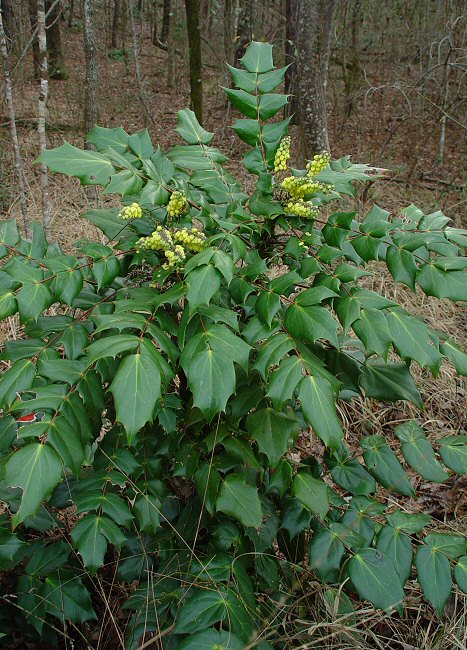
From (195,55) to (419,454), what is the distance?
7.83 m

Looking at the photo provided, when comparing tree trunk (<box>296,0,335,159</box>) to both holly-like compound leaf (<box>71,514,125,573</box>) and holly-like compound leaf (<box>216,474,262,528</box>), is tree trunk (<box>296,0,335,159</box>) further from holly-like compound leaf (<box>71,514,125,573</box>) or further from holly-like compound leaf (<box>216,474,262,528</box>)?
holly-like compound leaf (<box>71,514,125,573</box>)

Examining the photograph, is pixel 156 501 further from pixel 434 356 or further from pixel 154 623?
pixel 434 356

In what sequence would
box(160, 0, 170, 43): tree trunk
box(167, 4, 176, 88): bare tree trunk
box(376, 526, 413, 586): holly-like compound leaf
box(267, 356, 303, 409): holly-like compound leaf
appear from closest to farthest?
box(267, 356, 303, 409): holly-like compound leaf < box(376, 526, 413, 586): holly-like compound leaf < box(167, 4, 176, 88): bare tree trunk < box(160, 0, 170, 43): tree trunk

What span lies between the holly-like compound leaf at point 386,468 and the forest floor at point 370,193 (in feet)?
1.38

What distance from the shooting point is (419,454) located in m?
→ 1.82

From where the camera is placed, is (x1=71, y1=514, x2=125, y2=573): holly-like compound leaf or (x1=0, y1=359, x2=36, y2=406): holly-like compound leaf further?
(x1=71, y1=514, x2=125, y2=573): holly-like compound leaf

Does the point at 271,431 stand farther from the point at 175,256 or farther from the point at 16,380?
the point at 16,380

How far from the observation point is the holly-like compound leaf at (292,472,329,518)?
1.48m

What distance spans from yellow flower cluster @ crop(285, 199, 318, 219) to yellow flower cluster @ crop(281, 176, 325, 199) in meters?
0.03

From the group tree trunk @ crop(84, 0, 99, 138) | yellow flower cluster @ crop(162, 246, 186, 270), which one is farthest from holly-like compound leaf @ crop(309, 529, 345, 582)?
tree trunk @ crop(84, 0, 99, 138)

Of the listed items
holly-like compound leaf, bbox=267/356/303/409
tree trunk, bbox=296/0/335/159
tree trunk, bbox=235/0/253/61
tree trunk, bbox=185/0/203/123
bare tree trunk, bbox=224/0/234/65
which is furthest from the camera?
bare tree trunk, bbox=224/0/234/65

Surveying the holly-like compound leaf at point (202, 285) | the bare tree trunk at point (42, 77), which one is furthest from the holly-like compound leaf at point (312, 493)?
the bare tree trunk at point (42, 77)

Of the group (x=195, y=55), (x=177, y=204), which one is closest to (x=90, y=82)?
(x=195, y=55)

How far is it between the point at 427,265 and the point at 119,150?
36.9 inches
